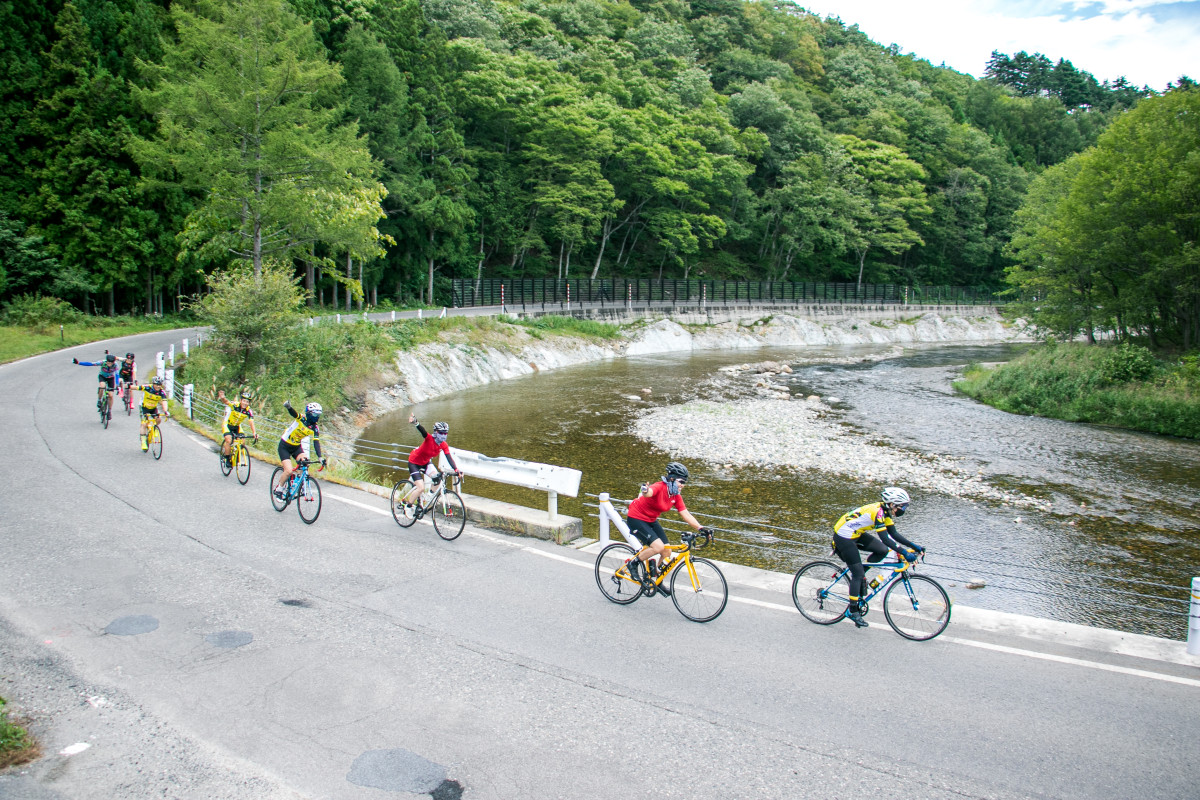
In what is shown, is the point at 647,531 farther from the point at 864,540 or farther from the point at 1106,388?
the point at 1106,388

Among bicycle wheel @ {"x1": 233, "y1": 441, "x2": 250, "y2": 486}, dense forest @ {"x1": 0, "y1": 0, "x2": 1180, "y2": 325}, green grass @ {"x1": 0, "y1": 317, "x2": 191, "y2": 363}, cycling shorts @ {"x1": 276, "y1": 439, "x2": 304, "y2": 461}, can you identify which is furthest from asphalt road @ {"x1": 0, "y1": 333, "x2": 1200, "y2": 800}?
green grass @ {"x1": 0, "y1": 317, "x2": 191, "y2": 363}

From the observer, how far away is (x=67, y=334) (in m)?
30.8

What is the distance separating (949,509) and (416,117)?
40747 millimetres

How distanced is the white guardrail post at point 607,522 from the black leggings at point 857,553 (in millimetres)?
2243

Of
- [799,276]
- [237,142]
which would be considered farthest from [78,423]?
[799,276]

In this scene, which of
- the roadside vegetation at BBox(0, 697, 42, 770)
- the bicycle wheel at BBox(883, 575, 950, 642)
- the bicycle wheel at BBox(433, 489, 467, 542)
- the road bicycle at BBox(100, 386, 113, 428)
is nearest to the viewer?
the roadside vegetation at BBox(0, 697, 42, 770)

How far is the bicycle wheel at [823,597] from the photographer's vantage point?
7.68m

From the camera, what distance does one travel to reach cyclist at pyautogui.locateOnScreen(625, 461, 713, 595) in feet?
25.5

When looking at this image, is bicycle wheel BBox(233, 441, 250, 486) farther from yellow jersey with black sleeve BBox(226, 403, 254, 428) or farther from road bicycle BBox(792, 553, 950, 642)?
road bicycle BBox(792, 553, 950, 642)

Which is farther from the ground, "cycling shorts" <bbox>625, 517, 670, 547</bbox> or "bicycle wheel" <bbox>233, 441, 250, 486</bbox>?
"cycling shorts" <bbox>625, 517, 670, 547</bbox>

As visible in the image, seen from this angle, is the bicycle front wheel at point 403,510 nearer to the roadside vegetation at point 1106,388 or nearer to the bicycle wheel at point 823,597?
the bicycle wheel at point 823,597

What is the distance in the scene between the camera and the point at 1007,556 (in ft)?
42.8

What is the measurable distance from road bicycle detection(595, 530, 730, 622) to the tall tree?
2320cm

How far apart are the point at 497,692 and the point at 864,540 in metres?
4.19
